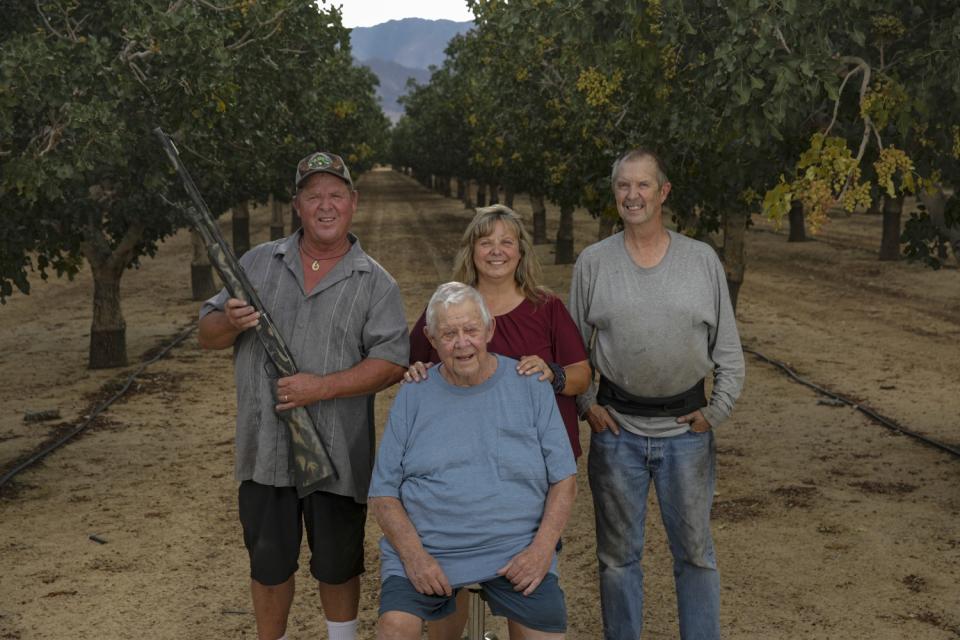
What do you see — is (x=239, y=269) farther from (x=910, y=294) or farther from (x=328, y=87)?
(x=328, y=87)

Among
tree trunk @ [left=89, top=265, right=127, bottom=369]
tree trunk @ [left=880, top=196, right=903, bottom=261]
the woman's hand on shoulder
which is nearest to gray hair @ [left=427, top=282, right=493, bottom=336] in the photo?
the woman's hand on shoulder

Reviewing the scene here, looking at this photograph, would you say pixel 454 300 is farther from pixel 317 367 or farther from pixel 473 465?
pixel 317 367

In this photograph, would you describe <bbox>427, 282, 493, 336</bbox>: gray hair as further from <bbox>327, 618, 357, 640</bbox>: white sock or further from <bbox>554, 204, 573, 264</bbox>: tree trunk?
<bbox>554, 204, 573, 264</bbox>: tree trunk

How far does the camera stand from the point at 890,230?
90.5ft

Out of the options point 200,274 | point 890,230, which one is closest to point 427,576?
point 200,274

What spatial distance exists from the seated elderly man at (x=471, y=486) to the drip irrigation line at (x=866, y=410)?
688 cm

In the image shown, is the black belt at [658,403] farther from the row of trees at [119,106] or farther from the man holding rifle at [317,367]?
the row of trees at [119,106]

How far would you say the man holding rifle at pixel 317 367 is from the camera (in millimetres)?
4543

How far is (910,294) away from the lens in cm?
2211

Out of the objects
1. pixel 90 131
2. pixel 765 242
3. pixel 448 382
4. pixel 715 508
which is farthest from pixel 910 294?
pixel 448 382

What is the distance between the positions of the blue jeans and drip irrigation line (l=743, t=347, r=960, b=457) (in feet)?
19.3

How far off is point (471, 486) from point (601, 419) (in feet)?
2.83

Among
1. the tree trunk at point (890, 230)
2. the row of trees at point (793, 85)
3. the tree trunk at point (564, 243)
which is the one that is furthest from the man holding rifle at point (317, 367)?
the tree trunk at point (564, 243)

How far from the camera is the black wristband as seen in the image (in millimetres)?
4402
